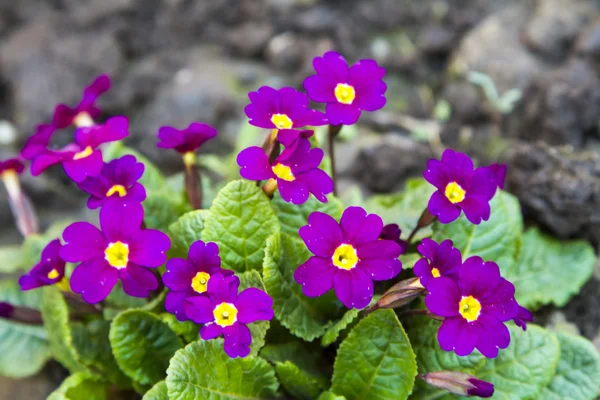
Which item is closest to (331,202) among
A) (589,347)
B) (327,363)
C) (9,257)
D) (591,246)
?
(327,363)

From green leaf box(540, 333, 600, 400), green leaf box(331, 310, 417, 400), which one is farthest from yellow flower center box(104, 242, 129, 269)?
green leaf box(540, 333, 600, 400)

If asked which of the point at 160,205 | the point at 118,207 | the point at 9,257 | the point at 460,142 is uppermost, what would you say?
the point at 118,207

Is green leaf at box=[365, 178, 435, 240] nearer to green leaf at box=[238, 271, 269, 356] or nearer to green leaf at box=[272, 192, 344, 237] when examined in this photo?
green leaf at box=[272, 192, 344, 237]

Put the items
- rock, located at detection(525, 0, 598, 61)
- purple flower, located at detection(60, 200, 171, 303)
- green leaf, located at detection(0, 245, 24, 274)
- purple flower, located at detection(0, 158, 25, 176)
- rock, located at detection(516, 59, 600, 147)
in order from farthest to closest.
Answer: rock, located at detection(525, 0, 598, 61)
rock, located at detection(516, 59, 600, 147)
green leaf, located at detection(0, 245, 24, 274)
purple flower, located at detection(0, 158, 25, 176)
purple flower, located at detection(60, 200, 171, 303)

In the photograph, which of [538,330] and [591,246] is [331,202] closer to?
[538,330]

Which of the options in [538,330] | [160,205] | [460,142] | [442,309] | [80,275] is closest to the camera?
[442,309]

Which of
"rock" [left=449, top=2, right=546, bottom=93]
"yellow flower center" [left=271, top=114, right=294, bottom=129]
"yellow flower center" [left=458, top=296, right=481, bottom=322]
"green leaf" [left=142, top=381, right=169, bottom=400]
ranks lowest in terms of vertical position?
"rock" [left=449, top=2, right=546, bottom=93]

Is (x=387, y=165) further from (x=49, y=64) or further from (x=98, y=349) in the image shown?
(x=49, y=64)
